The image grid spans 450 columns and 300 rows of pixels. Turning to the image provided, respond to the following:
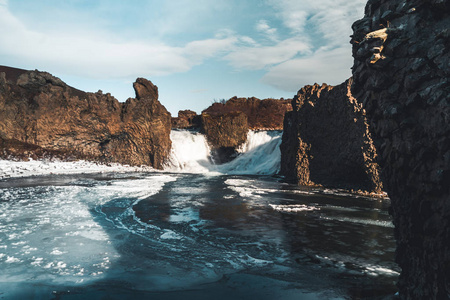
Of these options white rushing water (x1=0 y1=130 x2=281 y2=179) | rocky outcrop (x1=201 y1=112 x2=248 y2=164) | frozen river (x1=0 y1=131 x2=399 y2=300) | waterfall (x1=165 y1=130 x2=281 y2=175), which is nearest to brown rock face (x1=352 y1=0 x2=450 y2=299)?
frozen river (x1=0 y1=131 x2=399 y2=300)

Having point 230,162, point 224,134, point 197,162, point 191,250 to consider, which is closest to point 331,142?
point 191,250

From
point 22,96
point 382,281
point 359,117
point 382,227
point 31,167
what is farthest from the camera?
point 22,96

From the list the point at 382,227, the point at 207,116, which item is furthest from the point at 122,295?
the point at 207,116

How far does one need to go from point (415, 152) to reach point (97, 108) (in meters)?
44.1

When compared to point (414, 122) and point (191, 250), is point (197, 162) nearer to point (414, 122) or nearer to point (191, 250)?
point (191, 250)

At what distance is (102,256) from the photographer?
6.84m

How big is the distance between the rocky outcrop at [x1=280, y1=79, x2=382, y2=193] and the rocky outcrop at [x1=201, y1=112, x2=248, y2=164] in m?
21.9

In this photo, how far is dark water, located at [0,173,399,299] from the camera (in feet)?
17.2

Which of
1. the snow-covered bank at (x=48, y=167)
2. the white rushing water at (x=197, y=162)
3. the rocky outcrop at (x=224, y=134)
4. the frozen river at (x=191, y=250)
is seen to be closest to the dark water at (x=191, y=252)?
the frozen river at (x=191, y=250)

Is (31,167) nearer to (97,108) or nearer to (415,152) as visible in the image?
(97,108)

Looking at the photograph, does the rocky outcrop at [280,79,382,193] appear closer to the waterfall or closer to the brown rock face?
the waterfall

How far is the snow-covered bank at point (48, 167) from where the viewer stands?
92.2 ft

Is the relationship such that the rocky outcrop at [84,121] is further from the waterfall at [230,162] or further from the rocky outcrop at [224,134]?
the rocky outcrop at [224,134]

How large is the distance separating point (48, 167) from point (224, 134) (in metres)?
28.0
